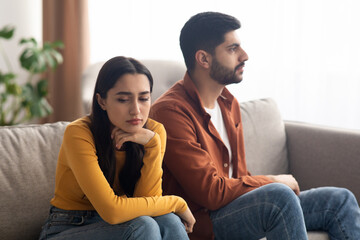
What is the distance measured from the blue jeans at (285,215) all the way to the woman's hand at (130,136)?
14.6 inches

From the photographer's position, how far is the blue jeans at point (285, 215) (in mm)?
1553

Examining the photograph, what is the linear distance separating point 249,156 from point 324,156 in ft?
1.08

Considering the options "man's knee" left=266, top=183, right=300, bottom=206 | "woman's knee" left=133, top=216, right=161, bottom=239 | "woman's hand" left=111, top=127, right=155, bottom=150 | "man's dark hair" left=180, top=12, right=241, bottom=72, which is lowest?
"woman's knee" left=133, top=216, right=161, bottom=239

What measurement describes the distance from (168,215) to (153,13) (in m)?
2.37

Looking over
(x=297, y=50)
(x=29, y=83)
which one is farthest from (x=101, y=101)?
(x=29, y=83)

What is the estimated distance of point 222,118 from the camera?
1955 millimetres

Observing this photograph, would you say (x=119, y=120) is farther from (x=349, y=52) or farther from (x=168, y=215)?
(x=349, y=52)

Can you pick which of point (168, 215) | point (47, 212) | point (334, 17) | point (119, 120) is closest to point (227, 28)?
point (119, 120)

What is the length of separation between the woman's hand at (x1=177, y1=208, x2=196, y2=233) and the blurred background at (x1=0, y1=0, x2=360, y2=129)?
5.14ft

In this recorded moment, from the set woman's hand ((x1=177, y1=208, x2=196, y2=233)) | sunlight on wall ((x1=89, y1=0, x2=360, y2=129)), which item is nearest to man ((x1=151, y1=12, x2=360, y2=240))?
woman's hand ((x1=177, y1=208, x2=196, y2=233))

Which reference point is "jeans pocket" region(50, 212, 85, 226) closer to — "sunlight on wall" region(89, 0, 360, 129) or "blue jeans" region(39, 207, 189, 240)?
"blue jeans" region(39, 207, 189, 240)

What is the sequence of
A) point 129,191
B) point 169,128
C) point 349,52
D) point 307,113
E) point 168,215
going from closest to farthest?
point 168,215
point 129,191
point 169,128
point 349,52
point 307,113

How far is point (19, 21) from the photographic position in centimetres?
411

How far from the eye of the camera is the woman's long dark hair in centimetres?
151
